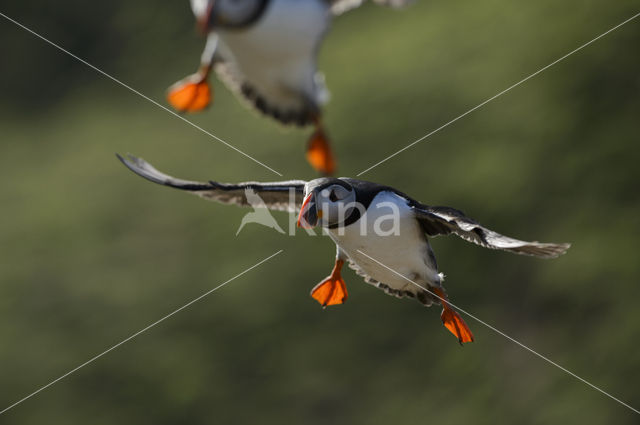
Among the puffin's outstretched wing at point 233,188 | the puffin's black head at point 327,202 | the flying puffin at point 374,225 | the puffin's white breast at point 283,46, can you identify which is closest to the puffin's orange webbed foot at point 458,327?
the flying puffin at point 374,225

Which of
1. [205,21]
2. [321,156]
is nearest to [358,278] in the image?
[321,156]

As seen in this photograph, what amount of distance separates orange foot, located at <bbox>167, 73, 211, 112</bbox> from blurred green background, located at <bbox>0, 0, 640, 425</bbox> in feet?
18.1

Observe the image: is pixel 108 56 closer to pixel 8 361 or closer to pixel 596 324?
pixel 8 361

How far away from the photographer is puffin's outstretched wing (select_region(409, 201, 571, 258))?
3352mm

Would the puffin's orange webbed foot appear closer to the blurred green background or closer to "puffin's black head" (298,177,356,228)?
"puffin's black head" (298,177,356,228)

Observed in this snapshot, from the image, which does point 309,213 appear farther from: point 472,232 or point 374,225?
point 472,232

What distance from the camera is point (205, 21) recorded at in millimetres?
4484

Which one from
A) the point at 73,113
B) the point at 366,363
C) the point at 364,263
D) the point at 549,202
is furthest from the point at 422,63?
the point at 364,263

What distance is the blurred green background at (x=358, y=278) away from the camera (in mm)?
10031

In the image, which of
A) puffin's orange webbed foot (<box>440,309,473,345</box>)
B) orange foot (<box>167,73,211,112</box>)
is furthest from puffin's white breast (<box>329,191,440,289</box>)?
orange foot (<box>167,73,211,112</box>)

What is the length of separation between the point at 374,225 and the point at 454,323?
767 mm

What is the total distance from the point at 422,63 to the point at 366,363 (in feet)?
16.4

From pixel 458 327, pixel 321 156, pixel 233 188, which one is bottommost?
pixel 458 327

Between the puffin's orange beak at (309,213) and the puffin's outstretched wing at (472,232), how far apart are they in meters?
0.56
